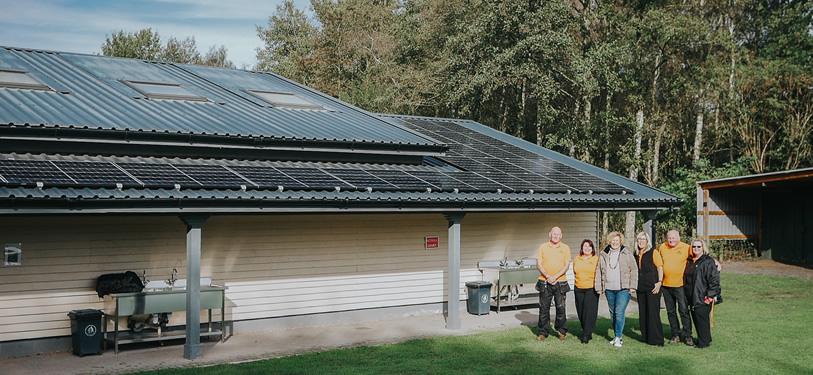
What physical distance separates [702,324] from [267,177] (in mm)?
6955

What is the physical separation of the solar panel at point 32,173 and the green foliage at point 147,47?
32.6 m

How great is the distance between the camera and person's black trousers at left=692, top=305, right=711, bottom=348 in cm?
1148

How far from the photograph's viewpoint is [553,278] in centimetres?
1202

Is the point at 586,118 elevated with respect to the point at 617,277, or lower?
elevated

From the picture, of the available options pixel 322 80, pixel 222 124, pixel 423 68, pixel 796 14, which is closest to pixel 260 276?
pixel 222 124

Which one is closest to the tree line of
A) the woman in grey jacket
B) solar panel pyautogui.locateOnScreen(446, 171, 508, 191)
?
solar panel pyautogui.locateOnScreen(446, 171, 508, 191)

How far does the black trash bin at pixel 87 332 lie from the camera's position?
10.8 m

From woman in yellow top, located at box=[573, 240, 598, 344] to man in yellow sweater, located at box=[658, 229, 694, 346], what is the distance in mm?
1064

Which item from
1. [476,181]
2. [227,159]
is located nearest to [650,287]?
[476,181]

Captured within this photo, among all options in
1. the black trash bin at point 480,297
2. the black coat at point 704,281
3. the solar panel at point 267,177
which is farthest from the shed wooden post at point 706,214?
the solar panel at point 267,177

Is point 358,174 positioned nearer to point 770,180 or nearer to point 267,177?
point 267,177

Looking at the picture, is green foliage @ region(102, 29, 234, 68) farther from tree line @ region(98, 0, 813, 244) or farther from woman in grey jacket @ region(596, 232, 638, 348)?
woman in grey jacket @ region(596, 232, 638, 348)

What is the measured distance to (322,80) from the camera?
39625 millimetres

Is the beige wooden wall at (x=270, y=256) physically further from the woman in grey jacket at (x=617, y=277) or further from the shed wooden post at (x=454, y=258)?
the woman in grey jacket at (x=617, y=277)
